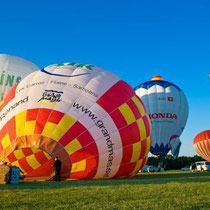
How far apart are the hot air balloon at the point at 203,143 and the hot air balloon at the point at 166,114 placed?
19.5 feet

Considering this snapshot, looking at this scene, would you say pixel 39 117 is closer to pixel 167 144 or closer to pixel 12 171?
pixel 12 171

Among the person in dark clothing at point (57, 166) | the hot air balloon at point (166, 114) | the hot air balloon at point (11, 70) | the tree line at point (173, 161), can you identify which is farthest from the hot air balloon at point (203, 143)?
the person in dark clothing at point (57, 166)

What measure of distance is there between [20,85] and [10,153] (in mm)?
2433

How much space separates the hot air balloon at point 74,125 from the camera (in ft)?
28.7

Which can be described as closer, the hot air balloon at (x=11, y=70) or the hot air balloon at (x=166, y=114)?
the hot air balloon at (x=11, y=70)

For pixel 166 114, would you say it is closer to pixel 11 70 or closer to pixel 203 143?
pixel 203 143

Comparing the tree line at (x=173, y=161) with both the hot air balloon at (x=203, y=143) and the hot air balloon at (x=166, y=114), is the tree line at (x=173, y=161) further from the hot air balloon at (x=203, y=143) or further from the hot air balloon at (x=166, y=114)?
the hot air balloon at (x=166, y=114)

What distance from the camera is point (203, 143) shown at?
33.8 m

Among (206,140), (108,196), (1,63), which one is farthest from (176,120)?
(108,196)

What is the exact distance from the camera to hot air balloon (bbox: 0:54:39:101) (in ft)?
54.0

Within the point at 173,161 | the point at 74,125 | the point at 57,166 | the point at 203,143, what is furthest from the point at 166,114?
the point at 173,161

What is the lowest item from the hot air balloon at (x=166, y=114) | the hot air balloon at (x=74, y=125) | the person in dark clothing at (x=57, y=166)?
the person in dark clothing at (x=57, y=166)

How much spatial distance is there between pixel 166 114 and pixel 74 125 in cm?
2003

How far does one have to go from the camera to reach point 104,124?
29.9 ft
